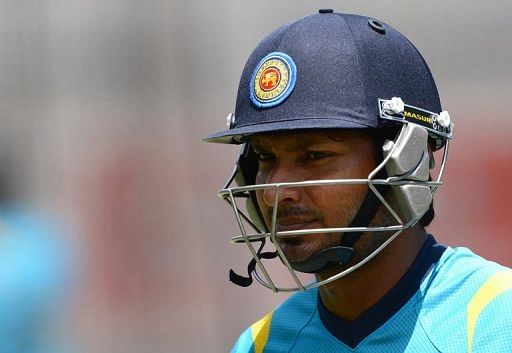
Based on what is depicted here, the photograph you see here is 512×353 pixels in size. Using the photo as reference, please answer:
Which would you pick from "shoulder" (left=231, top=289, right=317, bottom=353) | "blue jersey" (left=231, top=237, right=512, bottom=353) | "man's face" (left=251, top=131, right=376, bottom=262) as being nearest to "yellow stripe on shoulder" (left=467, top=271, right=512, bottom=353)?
"blue jersey" (left=231, top=237, right=512, bottom=353)

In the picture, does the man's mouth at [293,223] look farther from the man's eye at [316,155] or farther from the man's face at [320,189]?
the man's eye at [316,155]

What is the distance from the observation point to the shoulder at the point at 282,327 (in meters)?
1.83

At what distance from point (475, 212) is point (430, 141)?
1.57m

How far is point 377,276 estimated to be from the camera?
1.64 metres

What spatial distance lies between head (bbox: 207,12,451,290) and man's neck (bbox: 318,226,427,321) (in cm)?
3

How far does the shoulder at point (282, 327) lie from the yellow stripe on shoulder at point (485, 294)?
40cm

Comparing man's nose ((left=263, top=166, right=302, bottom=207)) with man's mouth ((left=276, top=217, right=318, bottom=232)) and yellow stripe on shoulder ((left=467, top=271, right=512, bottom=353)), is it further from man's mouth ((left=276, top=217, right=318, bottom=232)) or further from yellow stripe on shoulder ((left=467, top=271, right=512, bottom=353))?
yellow stripe on shoulder ((left=467, top=271, right=512, bottom=353))

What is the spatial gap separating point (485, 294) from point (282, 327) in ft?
1.60


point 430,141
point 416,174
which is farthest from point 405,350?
point 430,141

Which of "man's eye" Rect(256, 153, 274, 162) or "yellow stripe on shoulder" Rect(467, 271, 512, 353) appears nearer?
"yellow stripe on shoulder" Rect(467, 271, 512, 353)

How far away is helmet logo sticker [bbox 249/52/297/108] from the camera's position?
1.67 metres

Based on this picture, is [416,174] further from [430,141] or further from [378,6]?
[378,6]

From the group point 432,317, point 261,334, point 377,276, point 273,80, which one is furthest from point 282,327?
point 273,80

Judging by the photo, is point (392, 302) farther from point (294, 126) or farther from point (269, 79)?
point (269, 79)
